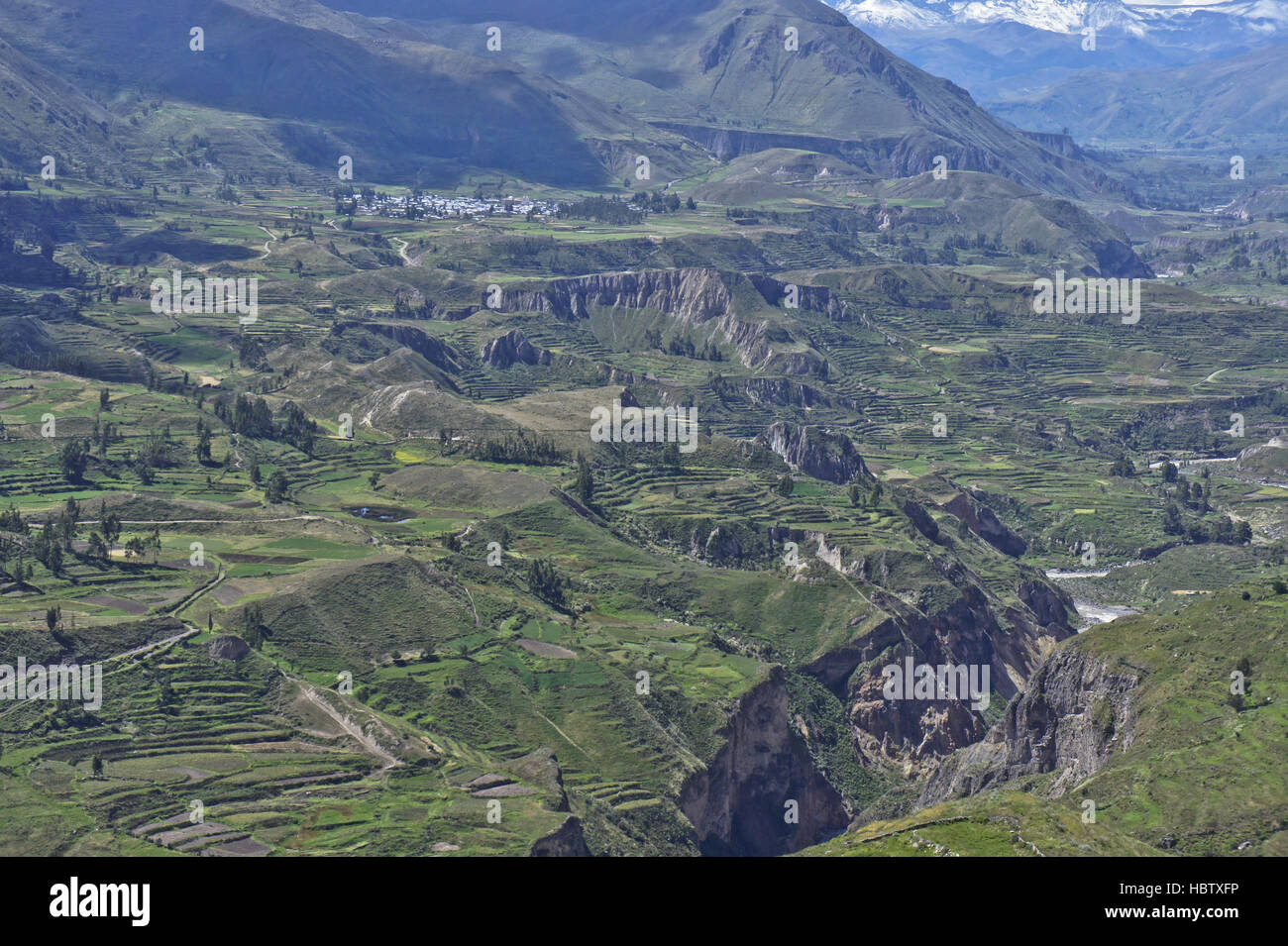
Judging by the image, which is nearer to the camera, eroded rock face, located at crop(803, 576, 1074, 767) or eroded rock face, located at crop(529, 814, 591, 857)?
eroded rock face, located at crop(529, 814, 591, 857)

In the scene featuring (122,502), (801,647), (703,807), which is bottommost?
(703,807)

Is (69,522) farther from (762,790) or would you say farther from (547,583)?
(762,790)

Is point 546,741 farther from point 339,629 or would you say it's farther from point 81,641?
point 81,641

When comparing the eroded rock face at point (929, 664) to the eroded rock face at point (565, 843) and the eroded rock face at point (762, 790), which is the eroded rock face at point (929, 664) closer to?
the eroded rock face at point (762, 790)

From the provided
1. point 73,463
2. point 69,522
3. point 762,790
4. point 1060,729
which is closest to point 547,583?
point 762,790

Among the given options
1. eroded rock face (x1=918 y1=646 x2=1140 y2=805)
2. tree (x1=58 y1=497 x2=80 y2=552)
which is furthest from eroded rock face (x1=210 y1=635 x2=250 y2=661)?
eroded rock face (x1=918 y1=646 x2=1140 y2=805)

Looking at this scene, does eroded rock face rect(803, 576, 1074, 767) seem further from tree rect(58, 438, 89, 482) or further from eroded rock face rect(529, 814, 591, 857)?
tree rect(58, 438, 89, 482)
